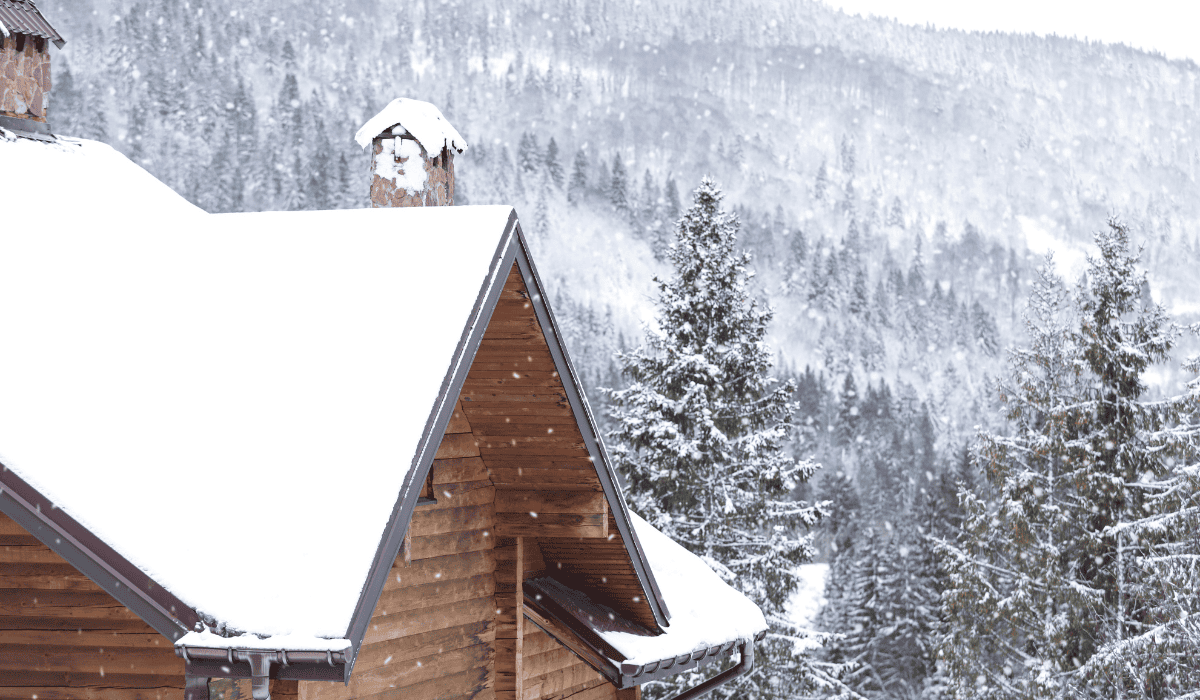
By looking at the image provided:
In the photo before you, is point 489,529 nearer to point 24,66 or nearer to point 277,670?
point 277,670

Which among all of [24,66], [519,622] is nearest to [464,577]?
[519,622]

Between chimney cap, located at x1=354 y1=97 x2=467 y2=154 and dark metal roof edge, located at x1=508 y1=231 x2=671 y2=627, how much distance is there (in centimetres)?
382

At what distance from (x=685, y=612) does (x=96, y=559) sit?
16.8 feet

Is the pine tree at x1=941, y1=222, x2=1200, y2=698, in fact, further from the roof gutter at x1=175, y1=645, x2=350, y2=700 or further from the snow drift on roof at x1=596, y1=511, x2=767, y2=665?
the roof gutter at x1=175, y1=645, x2=350, y2=700

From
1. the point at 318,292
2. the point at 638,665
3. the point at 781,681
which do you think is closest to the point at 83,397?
the point at 318,292

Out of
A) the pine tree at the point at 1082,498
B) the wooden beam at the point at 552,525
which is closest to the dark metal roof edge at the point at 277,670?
the wooden beam at the point at 552,525

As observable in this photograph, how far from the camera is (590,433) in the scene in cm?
642

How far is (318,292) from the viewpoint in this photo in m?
5.95

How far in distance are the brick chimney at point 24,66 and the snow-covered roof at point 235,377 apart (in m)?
1.56

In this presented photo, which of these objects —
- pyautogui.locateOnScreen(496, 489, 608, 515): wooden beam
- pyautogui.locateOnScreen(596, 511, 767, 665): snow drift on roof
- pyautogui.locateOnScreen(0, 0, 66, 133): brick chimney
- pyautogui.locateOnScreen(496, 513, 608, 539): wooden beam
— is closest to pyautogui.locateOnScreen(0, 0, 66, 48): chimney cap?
pyautogui.locateOnScreen(0, 0, 66, 133): brick chimney

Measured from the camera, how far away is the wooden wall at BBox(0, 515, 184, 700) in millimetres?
5000

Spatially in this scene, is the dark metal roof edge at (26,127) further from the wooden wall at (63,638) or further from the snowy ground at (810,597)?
the snowy ground at (810,597)

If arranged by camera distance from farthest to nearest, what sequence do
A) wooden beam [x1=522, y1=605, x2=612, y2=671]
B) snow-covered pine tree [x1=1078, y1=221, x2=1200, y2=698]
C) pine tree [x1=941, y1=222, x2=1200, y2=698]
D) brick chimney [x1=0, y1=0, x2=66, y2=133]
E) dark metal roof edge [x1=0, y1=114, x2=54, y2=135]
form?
pine tree [x1=941, y1=222, x2=1200, y2=698] → snow-covered pine tree [x1=1078, y1=221, x2=1200, y2=698] → brick chimney [x1=0, y1=0, x2=66, y2=133] → dark metal roof edge [x1=0, y1=114, x2=54, y2=135] → wooden beam [x1=522, y1=605, x2=612, y2=671]

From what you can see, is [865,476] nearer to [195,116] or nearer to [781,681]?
[781,681]
